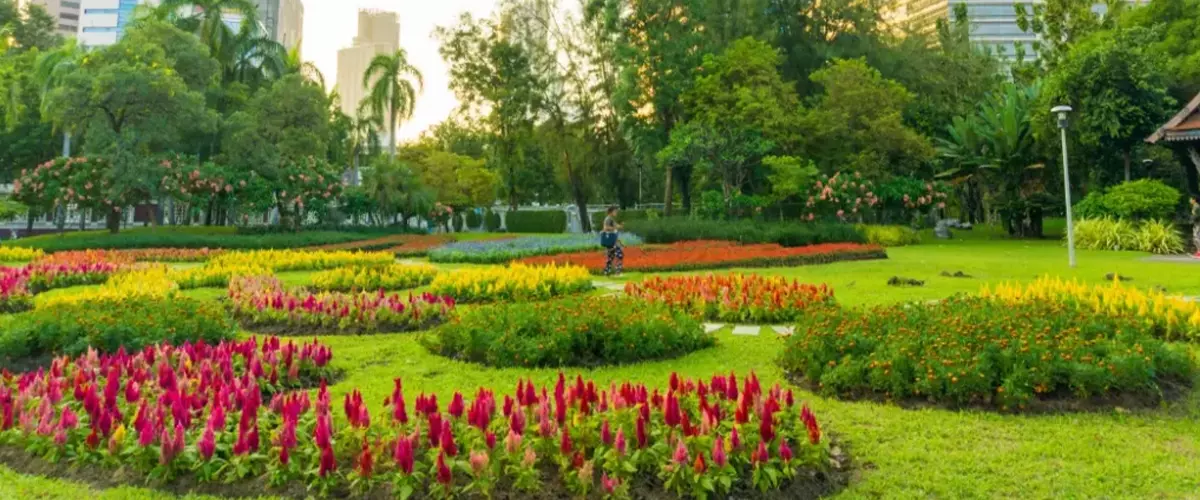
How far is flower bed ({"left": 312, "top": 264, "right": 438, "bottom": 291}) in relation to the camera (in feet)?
37.8

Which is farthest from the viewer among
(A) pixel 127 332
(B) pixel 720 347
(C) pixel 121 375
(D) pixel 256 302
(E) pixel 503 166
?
(E) pixel 503 166

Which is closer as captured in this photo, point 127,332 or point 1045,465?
point 1045,465

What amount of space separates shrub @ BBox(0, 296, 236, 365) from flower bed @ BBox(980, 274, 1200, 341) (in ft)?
26.0

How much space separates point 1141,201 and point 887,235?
7148 mm

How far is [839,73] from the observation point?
25.6 meters

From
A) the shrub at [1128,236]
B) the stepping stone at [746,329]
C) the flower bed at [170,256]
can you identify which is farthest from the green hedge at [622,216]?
the stepping stone at [746,329]

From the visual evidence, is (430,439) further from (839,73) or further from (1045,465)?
(839,73)

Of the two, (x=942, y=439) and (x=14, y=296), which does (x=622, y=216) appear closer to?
(x=14, y=296)

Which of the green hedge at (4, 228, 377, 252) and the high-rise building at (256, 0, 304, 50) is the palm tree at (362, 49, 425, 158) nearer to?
the green hedge at (4, 228, 377, 252)

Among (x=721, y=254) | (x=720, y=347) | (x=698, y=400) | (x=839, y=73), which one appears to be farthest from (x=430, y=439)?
(x=839, y=73)

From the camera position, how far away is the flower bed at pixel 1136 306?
6.37 m

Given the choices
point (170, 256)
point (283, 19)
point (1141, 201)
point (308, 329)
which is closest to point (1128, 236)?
point (1141, 201)

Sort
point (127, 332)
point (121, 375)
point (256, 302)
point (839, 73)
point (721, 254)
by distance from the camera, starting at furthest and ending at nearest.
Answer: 1. point (839, 73)
2. point (721, 254)
3. point (256, 302)
4. point (127, 332)
5. point (121, 375)

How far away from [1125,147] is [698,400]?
26.0m
